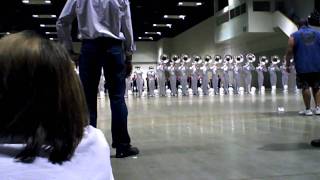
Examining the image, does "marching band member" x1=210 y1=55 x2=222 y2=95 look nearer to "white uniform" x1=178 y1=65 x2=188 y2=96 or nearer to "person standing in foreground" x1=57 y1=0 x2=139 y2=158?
"white uniform" x1=178 y1=65 x2=188 y2=96

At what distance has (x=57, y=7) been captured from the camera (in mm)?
28328

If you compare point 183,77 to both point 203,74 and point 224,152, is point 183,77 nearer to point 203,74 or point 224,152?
point 203,74

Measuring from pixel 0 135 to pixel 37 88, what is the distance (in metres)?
0.12

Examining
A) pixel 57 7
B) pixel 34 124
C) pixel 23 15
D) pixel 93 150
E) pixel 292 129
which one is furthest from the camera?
pixel 23 15

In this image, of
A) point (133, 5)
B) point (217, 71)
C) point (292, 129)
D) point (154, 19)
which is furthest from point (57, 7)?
point (292, 129)

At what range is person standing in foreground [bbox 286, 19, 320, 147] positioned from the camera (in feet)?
22.7

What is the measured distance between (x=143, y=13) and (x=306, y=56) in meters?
25.3

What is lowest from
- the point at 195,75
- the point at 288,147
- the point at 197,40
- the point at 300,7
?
the point at 288,147

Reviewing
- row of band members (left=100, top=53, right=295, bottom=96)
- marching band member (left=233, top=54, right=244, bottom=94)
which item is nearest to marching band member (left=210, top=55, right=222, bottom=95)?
row of band members (left=100, top=53, right=295, bottom=96)

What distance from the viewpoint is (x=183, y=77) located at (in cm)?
2130

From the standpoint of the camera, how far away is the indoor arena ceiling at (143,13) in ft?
90.5

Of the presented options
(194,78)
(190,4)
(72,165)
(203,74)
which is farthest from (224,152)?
(190,4)

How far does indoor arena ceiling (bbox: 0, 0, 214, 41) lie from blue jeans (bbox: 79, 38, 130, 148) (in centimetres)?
2033

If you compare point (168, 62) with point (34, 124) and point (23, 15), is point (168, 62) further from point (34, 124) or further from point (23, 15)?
point (34, 124)
